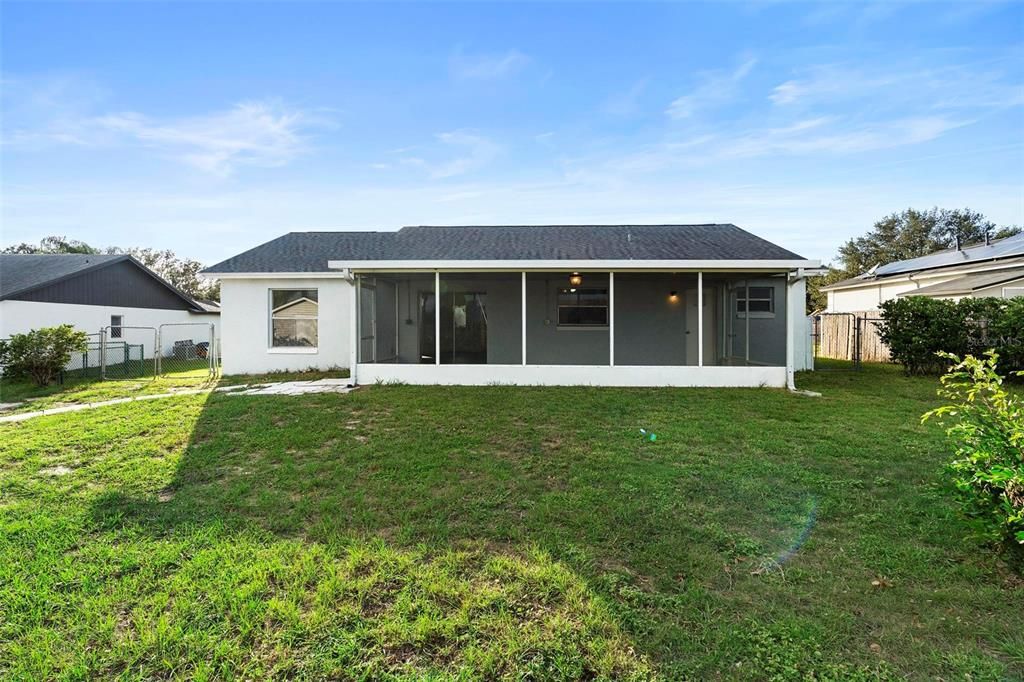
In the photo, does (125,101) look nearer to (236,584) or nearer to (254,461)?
(254,461)

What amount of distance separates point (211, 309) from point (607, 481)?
79.6ft

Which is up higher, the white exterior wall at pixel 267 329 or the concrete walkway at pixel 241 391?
the white exterior wall at pixel 267 329

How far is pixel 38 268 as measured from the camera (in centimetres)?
1602

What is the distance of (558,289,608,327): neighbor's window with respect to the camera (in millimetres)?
11375

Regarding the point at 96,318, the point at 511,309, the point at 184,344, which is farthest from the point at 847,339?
the point at 96,318

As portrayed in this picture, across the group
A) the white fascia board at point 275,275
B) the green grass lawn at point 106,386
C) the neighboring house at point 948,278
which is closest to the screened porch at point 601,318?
A: the white fascia board at point 275,275

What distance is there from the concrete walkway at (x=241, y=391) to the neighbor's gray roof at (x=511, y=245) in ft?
9.90

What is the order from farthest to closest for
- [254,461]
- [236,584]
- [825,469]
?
[254,461] < [825,469] < [236,584]

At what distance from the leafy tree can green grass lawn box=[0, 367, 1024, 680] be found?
4500 cm

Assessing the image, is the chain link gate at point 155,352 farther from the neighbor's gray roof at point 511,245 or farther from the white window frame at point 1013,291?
the white window frame at point 1013,291

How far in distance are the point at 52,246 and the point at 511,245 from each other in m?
50.3

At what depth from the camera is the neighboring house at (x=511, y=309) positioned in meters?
11.2

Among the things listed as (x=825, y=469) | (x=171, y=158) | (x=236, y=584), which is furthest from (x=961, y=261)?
(x=171, y=158)

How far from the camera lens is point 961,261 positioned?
1844cm
